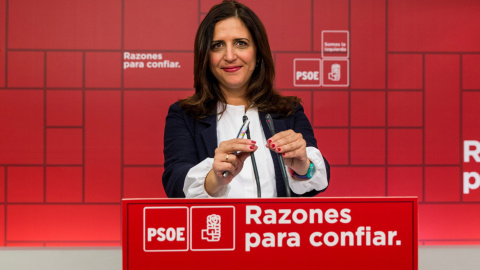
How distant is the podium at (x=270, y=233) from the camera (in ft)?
2.04

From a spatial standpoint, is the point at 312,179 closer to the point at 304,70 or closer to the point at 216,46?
the point at 216,46

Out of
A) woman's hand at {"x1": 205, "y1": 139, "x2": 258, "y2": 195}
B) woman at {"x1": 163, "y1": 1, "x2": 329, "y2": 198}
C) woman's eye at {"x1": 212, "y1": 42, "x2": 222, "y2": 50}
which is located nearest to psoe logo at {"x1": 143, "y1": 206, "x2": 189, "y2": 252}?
woman's hand at {"x1": 205, "y1": 139, "x2": 258, "y2": 195}

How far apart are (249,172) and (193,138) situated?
16 cm

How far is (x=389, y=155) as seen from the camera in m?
2.64

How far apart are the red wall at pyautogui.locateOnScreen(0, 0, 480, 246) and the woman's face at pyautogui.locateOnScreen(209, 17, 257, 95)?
4.86 ft

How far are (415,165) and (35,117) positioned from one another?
209 centimetres

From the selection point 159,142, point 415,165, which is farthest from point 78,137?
point 415,165

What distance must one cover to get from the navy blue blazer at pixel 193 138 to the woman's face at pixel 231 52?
107 millimetres

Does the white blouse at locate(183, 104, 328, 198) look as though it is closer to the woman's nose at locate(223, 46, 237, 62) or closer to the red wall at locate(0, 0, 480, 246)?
the woman's nose at locate(223, 46, 237, 62)

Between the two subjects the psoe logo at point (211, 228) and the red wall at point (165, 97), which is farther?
the red wall at point (165, 97)

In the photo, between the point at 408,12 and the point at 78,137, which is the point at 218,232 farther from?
the point at 408,12

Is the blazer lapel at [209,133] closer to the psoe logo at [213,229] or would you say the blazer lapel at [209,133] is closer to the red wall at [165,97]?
the psoe logo at [213,229]

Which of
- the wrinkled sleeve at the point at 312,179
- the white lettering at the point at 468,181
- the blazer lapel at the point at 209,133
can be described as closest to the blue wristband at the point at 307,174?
the wrinkled sleeve at the point at 312,179

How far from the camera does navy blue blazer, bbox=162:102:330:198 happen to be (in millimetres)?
1051
